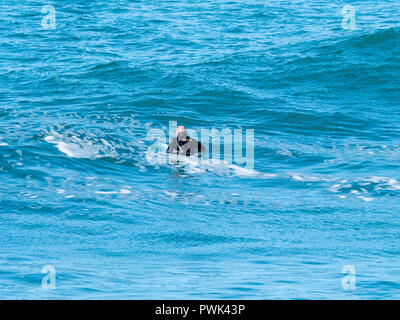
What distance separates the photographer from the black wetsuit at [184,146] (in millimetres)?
21031

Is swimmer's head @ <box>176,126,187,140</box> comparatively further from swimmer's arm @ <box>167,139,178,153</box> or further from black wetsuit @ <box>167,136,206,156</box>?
swimmer's arm @ <box>167,139,178,153</box>

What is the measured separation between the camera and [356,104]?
93.2 ft

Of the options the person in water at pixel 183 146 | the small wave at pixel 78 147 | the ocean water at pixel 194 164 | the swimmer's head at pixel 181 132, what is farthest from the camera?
the small wave at pixel 78 147

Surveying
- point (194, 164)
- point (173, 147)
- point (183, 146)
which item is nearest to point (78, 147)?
point (173, 147)

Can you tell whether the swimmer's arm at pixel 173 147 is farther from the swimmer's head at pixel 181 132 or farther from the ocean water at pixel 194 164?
the ocean water at pixel 194 164

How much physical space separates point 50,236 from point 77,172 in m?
5.22

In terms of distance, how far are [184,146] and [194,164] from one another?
26.7 inches

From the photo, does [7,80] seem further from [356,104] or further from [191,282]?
[191,282]

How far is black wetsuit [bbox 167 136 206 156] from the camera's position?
21.0m

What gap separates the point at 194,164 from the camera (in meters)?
20.8

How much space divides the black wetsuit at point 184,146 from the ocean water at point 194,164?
64cm

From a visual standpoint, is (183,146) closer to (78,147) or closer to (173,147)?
(173,147)

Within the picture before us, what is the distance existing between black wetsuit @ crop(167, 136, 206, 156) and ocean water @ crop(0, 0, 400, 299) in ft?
2.11

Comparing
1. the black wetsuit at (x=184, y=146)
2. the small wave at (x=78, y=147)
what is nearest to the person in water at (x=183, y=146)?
the black wetsuit at (x=184, y=146)
